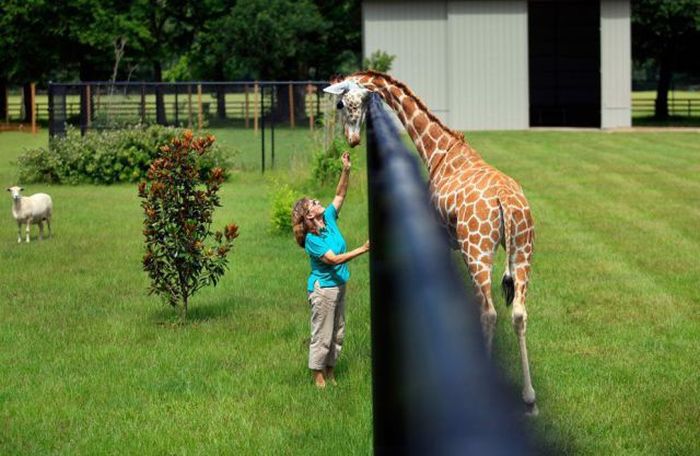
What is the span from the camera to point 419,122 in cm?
895

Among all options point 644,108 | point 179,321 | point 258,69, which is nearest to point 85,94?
point 179,321

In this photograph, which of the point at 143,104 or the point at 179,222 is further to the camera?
the point at 143,104

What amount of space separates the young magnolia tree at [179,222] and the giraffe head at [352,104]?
6.34 feet

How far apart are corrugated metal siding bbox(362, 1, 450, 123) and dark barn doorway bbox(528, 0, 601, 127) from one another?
7.37 meters

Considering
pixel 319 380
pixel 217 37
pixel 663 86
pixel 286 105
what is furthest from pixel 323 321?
pixel 663 86

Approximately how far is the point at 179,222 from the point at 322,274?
3.28 metres

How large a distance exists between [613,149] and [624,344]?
78.1ft

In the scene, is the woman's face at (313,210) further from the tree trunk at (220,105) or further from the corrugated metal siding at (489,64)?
the corrugated metal siding at (489,64)

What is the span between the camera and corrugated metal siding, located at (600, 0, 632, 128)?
1724 inches

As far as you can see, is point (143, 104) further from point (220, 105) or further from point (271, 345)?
point (271, 345)

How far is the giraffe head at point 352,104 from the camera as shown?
9336 mm

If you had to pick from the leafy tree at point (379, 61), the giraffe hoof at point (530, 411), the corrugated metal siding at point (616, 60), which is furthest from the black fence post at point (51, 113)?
the giraffe hoof at point (530, 411)

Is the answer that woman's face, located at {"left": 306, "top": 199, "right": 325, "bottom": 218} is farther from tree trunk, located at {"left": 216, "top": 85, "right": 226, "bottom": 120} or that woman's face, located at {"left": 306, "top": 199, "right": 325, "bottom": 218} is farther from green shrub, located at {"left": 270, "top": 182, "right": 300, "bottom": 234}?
tree trunk, located at {"left": 216, "top": 85, "right": 226, "bottom": 120}

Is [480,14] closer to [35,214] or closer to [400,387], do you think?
[35,214]
